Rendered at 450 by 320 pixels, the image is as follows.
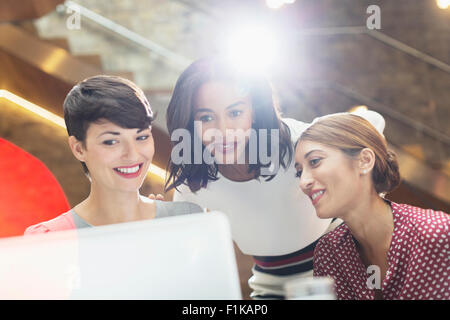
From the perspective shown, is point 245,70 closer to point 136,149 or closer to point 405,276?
point 136,149

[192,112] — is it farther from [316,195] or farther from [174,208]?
[316,195]

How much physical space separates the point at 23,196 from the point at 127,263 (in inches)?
51.3

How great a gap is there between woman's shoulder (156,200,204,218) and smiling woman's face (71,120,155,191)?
0.12m

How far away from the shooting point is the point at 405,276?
4.92 feet

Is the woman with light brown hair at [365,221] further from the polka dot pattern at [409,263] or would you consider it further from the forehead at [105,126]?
the forehead at [105,126]

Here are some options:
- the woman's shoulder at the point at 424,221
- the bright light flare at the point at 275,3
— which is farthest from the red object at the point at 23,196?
the bright light flare at the point at 275,3

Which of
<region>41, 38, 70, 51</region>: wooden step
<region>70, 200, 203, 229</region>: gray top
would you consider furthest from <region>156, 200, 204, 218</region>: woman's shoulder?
<region>41, 38, 70, 51</region>: wooden step

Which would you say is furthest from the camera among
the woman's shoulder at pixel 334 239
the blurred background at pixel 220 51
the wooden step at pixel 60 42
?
the wooden step at pixel 60 42

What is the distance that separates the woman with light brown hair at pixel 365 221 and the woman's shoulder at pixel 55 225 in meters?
0.90

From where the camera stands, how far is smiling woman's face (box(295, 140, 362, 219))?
1719 millimetres

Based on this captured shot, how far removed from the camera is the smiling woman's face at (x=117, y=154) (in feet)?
5.63

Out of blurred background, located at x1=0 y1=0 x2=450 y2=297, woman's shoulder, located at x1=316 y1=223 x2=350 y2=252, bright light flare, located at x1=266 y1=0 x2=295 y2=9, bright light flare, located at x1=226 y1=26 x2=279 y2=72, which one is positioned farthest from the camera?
bright light flare, located at x1=266 y1=0 x2=295 y2=9

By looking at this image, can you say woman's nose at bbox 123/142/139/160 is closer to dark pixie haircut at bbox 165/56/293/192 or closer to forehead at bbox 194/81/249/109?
dark pixie haircut at bbox 165/56/293/192

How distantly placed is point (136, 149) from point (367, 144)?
2.90 feet
